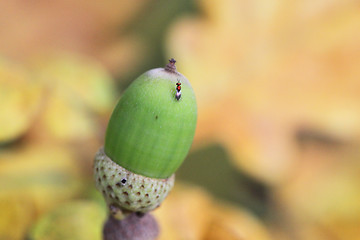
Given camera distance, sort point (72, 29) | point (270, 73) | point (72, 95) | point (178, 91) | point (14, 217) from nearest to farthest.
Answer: point (178, 91), point (14, 217), point (72, 95), point (270, 73), point (72, 29)

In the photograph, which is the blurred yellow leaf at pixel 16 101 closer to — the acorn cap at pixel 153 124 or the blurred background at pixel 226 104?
the blurred background at pixel 226 104

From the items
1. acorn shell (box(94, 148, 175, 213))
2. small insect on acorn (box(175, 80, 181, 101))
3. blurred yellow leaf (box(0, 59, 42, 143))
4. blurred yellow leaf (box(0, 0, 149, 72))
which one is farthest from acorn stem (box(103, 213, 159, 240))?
blurred yellow leaf (box(0, 0, 149, 72))

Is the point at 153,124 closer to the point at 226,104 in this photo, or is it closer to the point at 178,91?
the point at 178,91

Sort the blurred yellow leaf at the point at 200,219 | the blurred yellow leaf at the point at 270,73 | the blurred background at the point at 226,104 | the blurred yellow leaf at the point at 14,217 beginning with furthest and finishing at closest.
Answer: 1. the blurred yellow leaf at the point at 270,73
2. the blurred background at the point at 226,104
3. the blurred yellow leaf at the point at 200,219
4. the blurred yellow leaf at the point at 14,217

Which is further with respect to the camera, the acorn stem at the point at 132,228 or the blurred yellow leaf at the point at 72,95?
the blurred yellow leaf at the point at 72,95

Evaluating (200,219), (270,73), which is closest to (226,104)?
(270,73)

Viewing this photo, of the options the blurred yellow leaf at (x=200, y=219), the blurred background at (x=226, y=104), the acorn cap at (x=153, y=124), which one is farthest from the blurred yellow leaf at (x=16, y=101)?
the acorn cap at (x=153, y=124)

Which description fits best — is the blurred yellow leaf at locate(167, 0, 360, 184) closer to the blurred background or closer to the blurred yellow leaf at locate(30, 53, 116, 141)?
the blurred background
